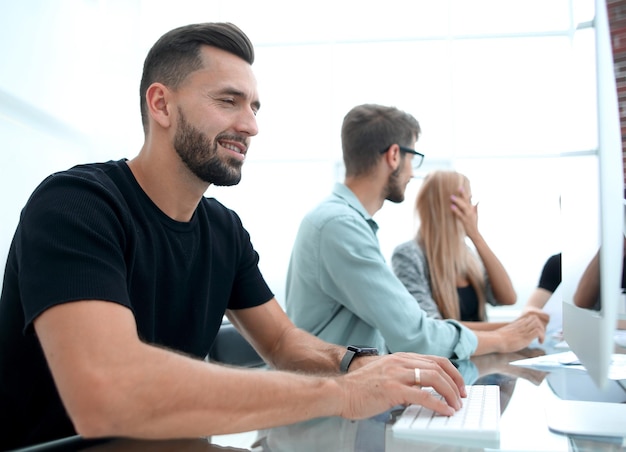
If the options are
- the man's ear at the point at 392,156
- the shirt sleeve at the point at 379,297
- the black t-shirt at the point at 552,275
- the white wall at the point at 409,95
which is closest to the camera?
the shirt sleeve at the point at 379,297

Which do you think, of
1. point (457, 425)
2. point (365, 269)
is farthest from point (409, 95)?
point (457, 425)

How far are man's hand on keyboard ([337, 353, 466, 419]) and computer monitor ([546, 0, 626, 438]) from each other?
156 millimetres

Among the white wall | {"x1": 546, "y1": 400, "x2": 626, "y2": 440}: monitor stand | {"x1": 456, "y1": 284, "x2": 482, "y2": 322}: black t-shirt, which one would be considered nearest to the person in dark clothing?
{"x1": 546, "y1": 400, "x2": 626, "y2": 440}: monitor stand

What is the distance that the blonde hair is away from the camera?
7.67 ft

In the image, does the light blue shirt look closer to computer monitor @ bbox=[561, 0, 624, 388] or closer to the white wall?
computer monitor @ bbox=[561, 0, 624, 388]

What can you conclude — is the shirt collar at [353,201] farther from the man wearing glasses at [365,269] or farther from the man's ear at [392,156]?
the man's ear at [392,156]

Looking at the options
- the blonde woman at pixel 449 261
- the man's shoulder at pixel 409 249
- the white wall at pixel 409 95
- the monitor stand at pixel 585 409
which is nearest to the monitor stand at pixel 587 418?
the monitor stand at pixel 585 409

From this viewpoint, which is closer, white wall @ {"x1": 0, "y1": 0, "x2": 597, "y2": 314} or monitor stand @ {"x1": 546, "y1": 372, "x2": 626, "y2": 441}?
monitor stand @ {"x1": 546, "y1": 372, "x2": 626, "y2": 441}

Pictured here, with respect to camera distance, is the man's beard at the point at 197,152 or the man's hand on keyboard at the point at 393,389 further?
the man's beard at the point at 197,152

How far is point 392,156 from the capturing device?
2.14 m

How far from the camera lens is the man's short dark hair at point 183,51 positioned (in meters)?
1.31

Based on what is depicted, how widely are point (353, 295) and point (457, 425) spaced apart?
2.94ft

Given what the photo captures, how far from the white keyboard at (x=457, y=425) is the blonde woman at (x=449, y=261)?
128cm

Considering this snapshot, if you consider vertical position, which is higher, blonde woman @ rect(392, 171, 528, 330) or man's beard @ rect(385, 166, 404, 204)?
man's beard @ rect(385, 166, 404, 204)
